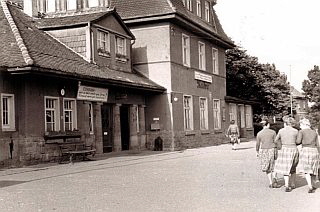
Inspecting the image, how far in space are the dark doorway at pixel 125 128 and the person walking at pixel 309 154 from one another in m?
15.7

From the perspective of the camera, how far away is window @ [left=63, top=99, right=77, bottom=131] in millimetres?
20125

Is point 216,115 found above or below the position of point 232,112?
below

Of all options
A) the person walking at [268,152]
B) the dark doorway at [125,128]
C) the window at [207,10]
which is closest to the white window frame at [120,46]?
the dark doorway at [125,128]

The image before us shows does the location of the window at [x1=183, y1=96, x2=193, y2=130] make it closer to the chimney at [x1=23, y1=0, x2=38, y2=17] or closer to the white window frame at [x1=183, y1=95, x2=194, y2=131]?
the white window frame at [x1=183, y1=95, x2=194, y2=131]

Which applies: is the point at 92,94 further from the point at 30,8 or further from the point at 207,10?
the point at 207,10

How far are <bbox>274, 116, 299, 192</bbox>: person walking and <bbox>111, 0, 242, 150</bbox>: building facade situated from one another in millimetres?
16731

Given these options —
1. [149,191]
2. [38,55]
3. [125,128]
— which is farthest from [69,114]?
[149,191]

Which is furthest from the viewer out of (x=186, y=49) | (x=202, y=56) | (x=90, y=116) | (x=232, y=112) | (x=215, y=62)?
(x=232, y=112)

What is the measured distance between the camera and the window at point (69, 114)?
66.0ft

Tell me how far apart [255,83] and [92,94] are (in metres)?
30.5

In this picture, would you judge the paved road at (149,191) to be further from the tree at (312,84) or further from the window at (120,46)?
the tree at (312,84)

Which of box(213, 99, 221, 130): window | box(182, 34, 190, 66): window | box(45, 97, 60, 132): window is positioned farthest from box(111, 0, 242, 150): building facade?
box(45, 97, 60, 132): window

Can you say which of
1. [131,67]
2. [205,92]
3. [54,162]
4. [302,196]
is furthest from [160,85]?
[302,196]

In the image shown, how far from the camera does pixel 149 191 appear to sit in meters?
10.6
